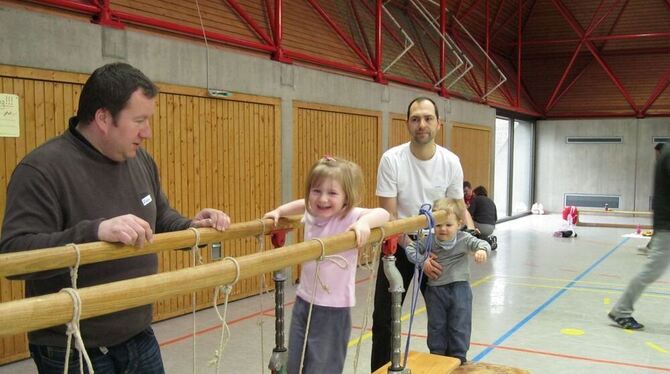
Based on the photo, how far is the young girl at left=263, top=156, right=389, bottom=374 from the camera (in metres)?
2.78

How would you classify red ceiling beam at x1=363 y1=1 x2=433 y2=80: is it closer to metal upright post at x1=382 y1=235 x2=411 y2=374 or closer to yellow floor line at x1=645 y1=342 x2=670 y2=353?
yellow floor line at x1=645 y1=342 x2=670 y2=353

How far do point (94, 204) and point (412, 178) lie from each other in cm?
217

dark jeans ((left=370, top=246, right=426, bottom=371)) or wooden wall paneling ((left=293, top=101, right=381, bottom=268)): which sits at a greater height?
wooden wall paneling ((left=293, top=101, right=381, bottom=268))

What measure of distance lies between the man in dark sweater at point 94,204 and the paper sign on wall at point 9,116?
3259mm

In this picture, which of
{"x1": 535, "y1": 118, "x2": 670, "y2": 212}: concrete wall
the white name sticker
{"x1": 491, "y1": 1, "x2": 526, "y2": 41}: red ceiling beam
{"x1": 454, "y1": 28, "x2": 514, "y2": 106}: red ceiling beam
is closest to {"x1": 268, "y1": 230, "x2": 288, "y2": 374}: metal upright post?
the white name sticker

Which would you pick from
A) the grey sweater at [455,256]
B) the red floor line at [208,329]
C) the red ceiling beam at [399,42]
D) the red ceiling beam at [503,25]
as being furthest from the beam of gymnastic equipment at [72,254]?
the red ceiling beam at [503,25]

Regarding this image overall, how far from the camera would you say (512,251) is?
11.1 metres

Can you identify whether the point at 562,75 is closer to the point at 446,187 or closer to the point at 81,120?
the point at 446,187

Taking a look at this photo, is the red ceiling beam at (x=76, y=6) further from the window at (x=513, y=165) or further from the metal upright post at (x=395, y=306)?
the window at (x=513, y=165)

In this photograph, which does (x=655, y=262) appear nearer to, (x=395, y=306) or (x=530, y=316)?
(x=530, y=316)

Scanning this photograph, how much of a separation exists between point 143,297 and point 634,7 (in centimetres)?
1764

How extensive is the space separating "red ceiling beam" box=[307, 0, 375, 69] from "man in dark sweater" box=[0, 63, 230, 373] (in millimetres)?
7633

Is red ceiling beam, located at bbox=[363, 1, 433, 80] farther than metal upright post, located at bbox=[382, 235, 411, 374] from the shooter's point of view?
Yes

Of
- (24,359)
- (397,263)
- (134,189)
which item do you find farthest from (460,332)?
(24,359)
